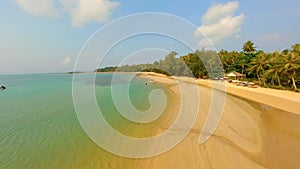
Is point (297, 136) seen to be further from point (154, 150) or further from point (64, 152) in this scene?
point (64, 152)

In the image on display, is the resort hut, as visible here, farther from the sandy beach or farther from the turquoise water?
the turquoise water

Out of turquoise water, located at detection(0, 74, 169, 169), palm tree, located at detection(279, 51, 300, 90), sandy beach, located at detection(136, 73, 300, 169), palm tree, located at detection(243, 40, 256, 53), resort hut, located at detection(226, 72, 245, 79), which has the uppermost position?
palm tree, located at detection(243, 40, 256, 53)

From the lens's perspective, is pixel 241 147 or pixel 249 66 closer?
pixel 241 147

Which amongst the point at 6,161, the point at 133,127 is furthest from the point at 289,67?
the point at 6,161

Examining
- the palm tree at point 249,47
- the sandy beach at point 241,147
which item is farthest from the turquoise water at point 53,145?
the palm tree at point 249,47

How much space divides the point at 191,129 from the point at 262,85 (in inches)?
1067

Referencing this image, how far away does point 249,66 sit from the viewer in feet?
129

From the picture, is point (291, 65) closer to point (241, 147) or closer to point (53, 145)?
point (241, 147)

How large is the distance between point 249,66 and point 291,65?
16.6 meters

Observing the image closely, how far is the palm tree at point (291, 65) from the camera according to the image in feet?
75.7

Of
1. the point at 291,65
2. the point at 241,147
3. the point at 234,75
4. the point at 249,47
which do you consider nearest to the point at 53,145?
the point at 241,147

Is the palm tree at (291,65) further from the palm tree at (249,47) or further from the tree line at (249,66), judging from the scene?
the palm tree at (249,47)

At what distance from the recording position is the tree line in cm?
2350

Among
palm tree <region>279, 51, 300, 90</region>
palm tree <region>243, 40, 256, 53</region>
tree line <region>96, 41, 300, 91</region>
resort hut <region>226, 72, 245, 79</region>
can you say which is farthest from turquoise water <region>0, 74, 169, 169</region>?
palm tree <region>243, 40, 256, 53</region>
